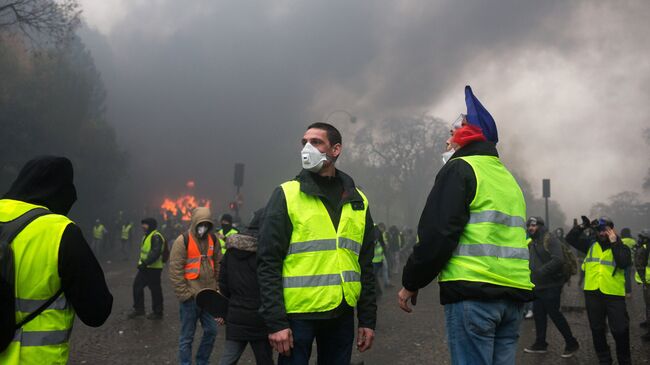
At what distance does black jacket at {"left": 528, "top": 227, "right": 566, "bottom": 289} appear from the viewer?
6.60 m

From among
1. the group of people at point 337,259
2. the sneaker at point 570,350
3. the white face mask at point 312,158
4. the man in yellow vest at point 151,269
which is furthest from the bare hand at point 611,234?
the man in yellow vest at point 151,269

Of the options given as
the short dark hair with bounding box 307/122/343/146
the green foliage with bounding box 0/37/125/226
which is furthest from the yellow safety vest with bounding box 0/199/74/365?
the green foliage with bounding box 0/37/125/226

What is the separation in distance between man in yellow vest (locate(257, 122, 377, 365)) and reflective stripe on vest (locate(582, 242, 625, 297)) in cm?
392

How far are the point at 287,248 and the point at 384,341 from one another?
5.33 metres

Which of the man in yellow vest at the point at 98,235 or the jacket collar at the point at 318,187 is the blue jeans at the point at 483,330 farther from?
the man in yellow vest at the point at 98,235

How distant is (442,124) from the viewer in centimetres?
5038

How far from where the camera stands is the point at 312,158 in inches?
115

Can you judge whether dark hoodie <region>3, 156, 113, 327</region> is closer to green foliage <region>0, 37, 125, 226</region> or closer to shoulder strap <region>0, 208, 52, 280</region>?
shoulder strap <region>0, 208, 52, 280</region>

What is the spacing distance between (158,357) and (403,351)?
3.28 m

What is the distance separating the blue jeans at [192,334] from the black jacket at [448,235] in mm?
3284

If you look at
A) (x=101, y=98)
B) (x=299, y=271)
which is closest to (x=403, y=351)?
(x=299, y=271)

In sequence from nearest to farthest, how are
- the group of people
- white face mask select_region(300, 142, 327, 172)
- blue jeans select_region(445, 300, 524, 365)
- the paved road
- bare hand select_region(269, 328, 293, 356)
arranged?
the group of people < blue jeans select_region(445, 300, 524, 365) < bare hand select_region(269, 328, 293, 356) < white face mask select_region(300, 142, 327, 172) < the paved road

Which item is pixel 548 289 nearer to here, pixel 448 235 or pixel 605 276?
pixel 605 276

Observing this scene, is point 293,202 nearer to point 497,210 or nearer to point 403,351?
point 497,210
